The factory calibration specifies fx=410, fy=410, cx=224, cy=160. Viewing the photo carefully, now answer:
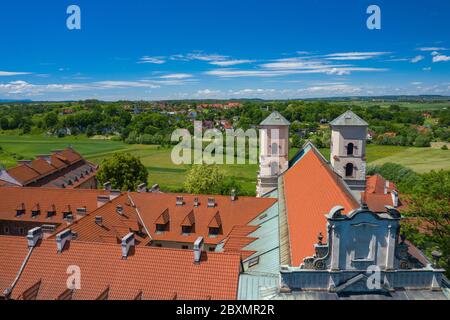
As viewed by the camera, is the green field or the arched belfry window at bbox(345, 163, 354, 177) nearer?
the arched belfry window at bbox(345, 163, 354, 177)

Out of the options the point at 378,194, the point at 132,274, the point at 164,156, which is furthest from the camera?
the point at 164,156

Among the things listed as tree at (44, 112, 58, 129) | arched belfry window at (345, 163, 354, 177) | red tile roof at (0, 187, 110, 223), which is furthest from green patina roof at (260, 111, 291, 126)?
tree at (44, 112, 58, 129)

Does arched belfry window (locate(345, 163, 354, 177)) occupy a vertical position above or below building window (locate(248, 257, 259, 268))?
above

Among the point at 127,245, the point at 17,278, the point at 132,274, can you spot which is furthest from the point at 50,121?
the point at 132,274

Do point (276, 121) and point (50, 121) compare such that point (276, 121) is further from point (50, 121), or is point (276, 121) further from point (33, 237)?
point (50, 121)

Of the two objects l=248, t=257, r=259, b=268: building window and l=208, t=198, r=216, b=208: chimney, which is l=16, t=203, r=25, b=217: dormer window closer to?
l=208, t=198, r=216, b=208: chimney

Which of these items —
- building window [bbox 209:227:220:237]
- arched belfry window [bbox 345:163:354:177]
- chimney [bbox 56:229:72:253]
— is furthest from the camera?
arched belfry window [bbox 345:163:354:177]

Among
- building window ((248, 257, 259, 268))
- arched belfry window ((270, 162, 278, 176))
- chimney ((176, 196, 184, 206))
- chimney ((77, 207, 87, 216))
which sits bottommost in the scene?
building window ((248, 257, 259, 268))
